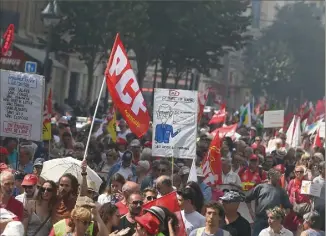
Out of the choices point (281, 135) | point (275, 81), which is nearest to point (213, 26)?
point (281, 135)

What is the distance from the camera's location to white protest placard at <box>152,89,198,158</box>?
14117mm

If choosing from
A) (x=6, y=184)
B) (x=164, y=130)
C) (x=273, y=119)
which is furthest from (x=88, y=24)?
(x=6, y=184)

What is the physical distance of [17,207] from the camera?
8.22m

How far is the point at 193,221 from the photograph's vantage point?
9.72 metres

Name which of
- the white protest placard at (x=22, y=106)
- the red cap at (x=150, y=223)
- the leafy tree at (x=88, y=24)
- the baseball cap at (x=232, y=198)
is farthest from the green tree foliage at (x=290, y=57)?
the red cap at (x=150, y=223)

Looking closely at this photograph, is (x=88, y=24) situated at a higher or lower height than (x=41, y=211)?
higher

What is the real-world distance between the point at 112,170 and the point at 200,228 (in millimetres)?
5214

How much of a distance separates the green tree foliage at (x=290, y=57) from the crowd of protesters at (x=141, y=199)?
3170 inches

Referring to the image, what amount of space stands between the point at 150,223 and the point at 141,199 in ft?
4.04

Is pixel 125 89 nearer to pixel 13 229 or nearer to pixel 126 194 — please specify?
pixel 126 194

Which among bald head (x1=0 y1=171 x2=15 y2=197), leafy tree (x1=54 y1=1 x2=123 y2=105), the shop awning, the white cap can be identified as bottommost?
the white cap

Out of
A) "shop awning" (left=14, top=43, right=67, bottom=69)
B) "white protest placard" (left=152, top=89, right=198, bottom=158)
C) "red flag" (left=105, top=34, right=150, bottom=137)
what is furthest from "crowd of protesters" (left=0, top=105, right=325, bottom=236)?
"shop awning" (left=14, top=43, right=67, bottom=69)

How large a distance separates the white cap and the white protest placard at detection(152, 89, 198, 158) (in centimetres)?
695

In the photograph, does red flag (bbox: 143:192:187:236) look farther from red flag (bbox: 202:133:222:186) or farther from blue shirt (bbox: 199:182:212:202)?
red flag (bbox: 202:133:222:186)
